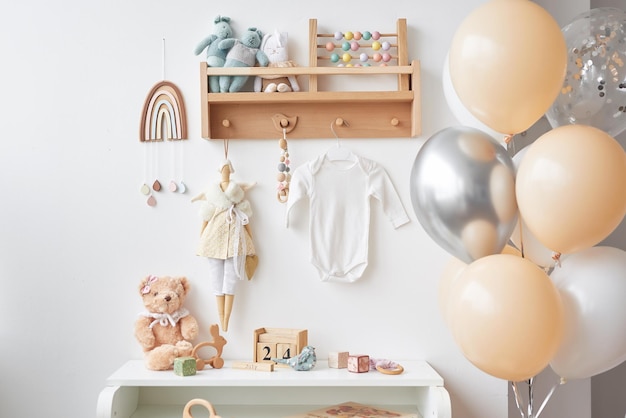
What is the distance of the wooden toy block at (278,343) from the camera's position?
235 cm

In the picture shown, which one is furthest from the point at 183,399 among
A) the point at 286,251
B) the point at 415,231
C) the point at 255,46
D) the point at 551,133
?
the point at 551,133

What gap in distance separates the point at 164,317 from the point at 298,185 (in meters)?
0.60

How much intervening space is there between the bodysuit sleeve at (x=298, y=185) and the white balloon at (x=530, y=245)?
0.85 m

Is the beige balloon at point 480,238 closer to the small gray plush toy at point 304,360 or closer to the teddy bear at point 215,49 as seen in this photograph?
the small gray plush toy at point 304,360

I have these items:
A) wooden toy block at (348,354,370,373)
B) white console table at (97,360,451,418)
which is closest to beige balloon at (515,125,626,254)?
white console table at (97,360,451,418)

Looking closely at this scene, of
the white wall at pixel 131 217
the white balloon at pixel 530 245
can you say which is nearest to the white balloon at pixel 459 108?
the white balloon at pixel 530 245

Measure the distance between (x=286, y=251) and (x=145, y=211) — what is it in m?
0.48

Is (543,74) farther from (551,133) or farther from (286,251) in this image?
(286,251)

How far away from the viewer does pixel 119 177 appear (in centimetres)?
248

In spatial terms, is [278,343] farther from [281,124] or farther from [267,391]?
[281,124]

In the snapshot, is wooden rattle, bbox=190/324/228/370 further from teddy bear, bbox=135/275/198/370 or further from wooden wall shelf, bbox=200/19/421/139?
wooden wall shelf, bbox=200/19/421/139

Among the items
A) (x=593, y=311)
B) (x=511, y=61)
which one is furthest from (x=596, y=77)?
(x=593, y=311)

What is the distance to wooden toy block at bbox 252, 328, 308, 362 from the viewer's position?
2.35m

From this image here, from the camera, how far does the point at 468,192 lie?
1561 mm
